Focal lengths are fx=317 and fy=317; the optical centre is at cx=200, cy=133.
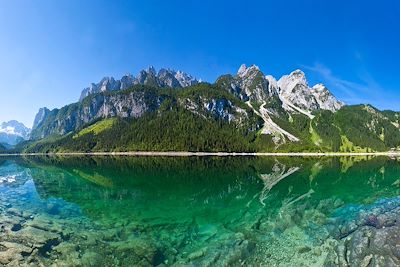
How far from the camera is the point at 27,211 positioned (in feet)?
134

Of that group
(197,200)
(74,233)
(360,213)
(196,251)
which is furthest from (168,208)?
(360,213)

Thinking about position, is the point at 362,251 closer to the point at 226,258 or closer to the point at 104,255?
the point at 226,258

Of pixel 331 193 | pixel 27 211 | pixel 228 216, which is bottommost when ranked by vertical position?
pixel 27 211

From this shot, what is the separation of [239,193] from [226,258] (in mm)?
31913

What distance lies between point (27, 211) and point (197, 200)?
23.2 m

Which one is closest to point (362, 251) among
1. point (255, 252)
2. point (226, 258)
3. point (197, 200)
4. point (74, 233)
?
point (255, 252)

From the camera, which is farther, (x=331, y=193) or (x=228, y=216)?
(x=331, y=193)

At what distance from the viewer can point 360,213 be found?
36.9m

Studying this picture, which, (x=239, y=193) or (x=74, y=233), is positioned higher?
(x=239, y=193)

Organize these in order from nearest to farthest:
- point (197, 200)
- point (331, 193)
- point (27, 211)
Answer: point (27, 211) → point (197, 200) → point (331, 193)

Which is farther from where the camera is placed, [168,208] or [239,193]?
[239,193]

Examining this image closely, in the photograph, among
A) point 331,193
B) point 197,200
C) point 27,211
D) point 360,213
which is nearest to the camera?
point 360,213

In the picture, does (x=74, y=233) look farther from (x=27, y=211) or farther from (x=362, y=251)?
(x=362, y=251)

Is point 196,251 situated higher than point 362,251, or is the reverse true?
point 362,251
